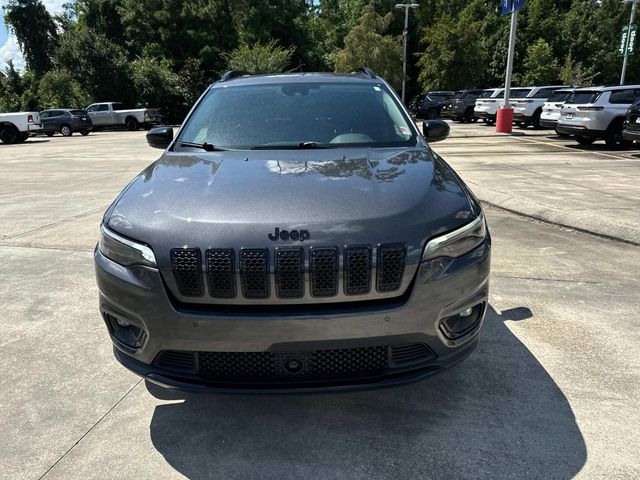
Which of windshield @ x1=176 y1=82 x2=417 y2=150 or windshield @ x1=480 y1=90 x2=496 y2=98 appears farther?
windshield @ x1=480 y1=90 x2=496 y2=98

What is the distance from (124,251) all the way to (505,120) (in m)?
19.9

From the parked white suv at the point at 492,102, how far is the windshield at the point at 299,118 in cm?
2138

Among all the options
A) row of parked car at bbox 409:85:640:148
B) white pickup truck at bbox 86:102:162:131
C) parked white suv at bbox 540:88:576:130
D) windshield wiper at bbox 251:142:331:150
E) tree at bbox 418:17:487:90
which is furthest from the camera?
tree at bbox 418:17:487:90

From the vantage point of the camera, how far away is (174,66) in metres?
35.4

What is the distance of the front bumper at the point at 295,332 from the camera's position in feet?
7.11

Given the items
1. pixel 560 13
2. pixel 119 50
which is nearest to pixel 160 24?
pixel 119 50

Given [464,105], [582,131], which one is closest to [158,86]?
[464,105]

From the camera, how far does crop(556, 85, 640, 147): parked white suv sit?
45.9ft

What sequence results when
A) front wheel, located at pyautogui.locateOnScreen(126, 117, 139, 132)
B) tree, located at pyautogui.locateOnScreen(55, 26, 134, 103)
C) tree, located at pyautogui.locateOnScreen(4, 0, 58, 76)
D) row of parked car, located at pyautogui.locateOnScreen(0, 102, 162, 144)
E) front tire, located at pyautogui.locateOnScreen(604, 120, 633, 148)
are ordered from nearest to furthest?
front tire, located at pyautogui.locateOnScreen(604, 120, 633, 148) < row of parked car, located at pyautogui.locateOnScreen(0, 102, 162, 144) < front wheel, located at pyautogui.locateOnScreen(126, 117, 139, 132) < tree, located at pyautogui.locateOnScreen(55, 26, 134, 103) < tree, located at pyautogui.locateOnScreen(4, 0, 58, 76)

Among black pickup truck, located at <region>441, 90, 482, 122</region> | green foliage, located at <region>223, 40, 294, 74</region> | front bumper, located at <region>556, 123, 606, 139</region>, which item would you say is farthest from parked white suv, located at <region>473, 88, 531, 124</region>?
green foliage, located at <region>223, 40, 294, 74</region>

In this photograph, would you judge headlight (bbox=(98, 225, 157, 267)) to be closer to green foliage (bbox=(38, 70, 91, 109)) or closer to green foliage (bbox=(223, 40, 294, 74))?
green foliage (bbox=(223, 40, 294, 74))

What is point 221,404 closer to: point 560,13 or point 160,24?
point 160,24

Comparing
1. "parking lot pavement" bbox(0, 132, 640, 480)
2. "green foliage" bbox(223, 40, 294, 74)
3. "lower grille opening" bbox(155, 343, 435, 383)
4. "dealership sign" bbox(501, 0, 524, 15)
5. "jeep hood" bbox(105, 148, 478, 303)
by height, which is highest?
"dealership sign" bbox(501, 0, 524, 15)

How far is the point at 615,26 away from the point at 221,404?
50460 millimetres
